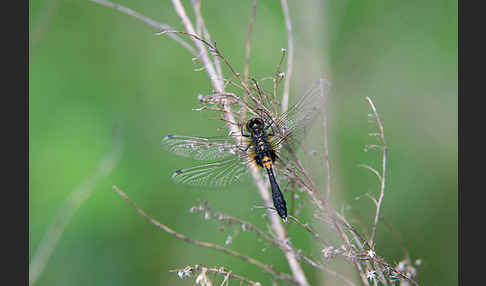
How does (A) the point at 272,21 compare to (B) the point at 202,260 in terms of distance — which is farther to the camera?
(A) the point at 272,21

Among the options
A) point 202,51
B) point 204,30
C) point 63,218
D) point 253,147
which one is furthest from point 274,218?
point 63,218

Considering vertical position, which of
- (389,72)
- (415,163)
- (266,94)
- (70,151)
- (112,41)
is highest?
(112,41)

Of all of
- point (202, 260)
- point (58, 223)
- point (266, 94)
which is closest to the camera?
point (266, 94)

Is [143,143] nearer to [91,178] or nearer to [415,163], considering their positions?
[91,178]

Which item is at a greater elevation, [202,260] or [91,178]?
[91,178]

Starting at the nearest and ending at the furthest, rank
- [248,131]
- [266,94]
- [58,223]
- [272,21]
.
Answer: [266,94]
[248,131]
[58,223]
[272,21]

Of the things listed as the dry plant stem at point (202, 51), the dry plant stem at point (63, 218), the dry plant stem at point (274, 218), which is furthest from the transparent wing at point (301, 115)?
the dry plant stem at point (63, 218)

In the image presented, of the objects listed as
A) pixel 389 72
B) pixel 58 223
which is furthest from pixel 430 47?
pixel 58 223

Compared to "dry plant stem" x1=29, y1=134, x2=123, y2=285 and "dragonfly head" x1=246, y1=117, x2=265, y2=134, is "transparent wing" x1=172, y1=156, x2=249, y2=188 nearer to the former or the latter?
"dragonfly head" x1=246, y1=117, x2=265, y2=134
